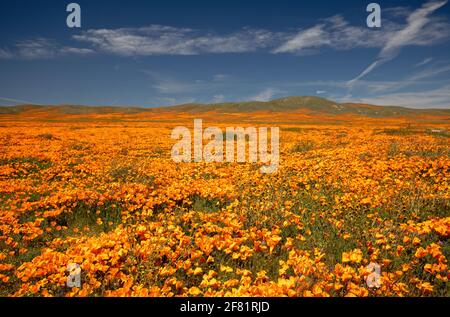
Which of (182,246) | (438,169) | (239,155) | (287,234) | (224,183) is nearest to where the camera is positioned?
(182,246)

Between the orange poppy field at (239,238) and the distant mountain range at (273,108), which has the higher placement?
the distant mountain range at (273,108)

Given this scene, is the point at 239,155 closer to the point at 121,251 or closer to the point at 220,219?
the point at 220,219

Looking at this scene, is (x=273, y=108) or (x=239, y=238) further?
(x=273, y=108)

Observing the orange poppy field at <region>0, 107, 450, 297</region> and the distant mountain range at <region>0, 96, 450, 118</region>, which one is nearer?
the orange poppy field at <region>0, 107, 450, 297</region>

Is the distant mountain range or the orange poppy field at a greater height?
the distant mountain range

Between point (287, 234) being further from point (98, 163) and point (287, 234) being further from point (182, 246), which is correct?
point (98, 163)

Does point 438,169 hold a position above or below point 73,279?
above

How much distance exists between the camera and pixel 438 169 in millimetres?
10797

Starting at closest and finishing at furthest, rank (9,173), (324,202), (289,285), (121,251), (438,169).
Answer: (289,285) → (121,251) → (324,202) → (438,169) → (9,173)

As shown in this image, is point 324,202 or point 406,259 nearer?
point 406,259

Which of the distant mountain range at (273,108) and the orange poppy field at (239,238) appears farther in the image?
the distant mountain range at (273,108)

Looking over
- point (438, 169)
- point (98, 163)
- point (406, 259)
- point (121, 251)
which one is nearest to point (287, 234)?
point (406, 259)

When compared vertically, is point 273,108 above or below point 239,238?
above

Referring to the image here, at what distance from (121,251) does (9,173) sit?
9.90m
